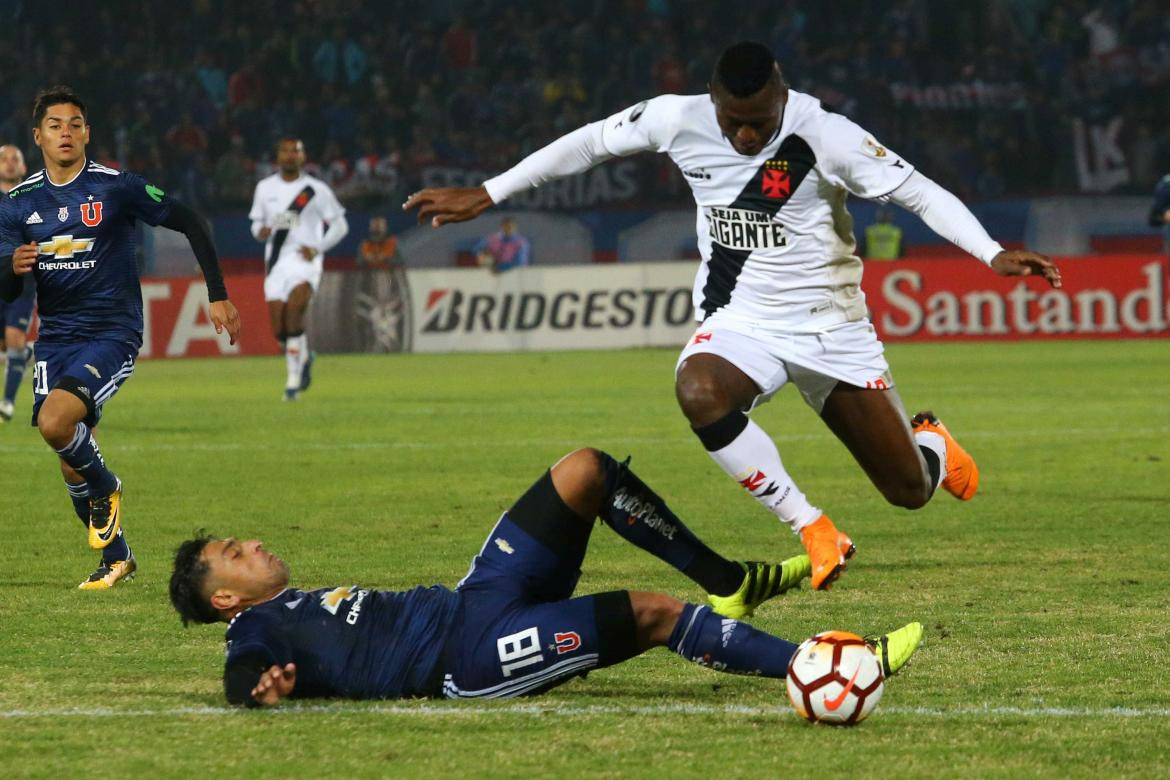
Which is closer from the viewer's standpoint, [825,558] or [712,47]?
[825,558]

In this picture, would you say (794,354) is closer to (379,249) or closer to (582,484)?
(582,484)

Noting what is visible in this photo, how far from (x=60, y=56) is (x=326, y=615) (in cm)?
2741

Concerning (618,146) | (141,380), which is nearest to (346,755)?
(618,146)

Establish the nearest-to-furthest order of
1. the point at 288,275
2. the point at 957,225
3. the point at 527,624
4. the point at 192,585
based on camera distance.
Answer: the point at 527,624 < the point at 192,585 < the point at 957,225 < the point at 288,275

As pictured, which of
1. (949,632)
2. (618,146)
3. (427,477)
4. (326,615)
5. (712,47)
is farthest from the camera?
(712,47)

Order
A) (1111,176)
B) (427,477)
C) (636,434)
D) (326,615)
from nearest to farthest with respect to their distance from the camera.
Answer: (326,615)
(427,477)
(636,434)
(1111,176)

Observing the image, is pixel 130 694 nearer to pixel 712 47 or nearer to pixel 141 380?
pixel 141 380

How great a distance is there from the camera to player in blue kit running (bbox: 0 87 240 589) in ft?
25.4

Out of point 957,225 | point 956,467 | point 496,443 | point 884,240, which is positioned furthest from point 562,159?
point 884,240

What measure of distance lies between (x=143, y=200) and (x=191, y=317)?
58.3ft

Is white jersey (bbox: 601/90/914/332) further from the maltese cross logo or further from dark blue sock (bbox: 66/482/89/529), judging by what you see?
dark blue sock (bbox: 66/482/89/529)

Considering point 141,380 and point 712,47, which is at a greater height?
point 712,47

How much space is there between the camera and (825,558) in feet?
20.9

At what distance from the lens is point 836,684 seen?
15.6 ft
